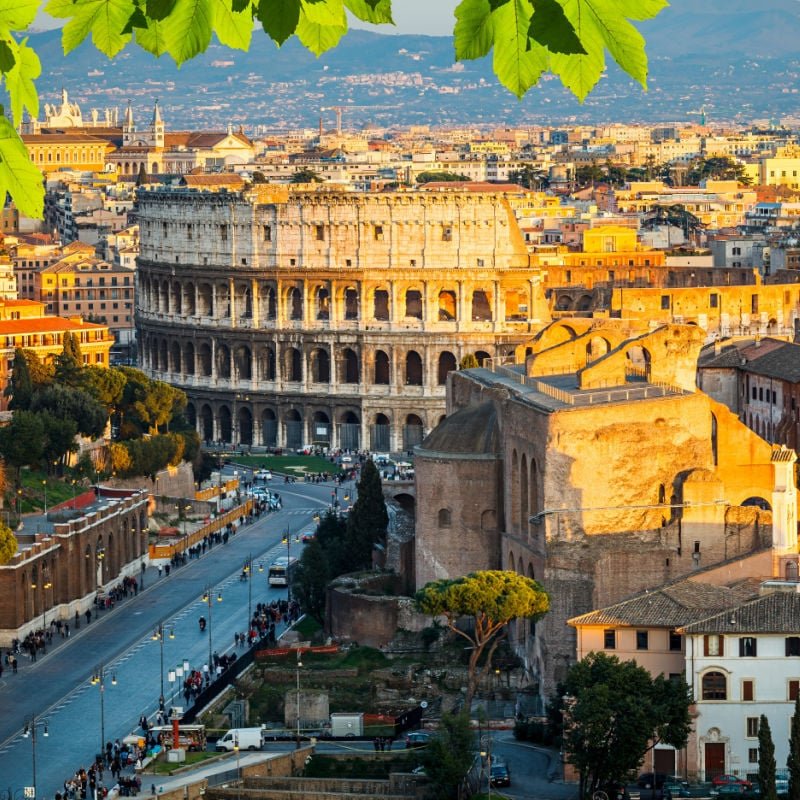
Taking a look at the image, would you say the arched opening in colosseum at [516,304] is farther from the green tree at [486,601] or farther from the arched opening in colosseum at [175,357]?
the green tree at [486,601]

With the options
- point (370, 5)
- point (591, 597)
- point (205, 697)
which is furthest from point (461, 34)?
point (205, 697)

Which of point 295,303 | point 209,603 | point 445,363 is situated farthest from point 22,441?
point 295,303

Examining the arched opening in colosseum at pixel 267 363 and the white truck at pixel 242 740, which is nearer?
the white truck at pixel 242 740

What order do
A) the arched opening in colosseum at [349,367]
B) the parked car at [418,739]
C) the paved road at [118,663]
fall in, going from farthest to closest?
the arched opening in colosseum at [349,367] < the paved road at [118,663] < the parked car at [418,739]

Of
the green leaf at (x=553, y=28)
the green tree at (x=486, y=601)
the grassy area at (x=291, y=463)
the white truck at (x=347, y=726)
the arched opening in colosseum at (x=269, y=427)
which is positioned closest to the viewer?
the green leaf at (x=553, y=28)

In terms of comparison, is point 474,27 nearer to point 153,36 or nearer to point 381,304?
point 153,36

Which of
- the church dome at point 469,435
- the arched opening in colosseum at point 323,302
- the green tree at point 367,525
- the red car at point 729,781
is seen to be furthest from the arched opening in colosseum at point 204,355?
the red car at point 729,781

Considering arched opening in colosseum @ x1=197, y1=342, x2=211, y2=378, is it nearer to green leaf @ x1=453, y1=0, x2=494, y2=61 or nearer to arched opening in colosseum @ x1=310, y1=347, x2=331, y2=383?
arched opening in colosseum @ x1=310, y1=347, x2=331, y2=383
